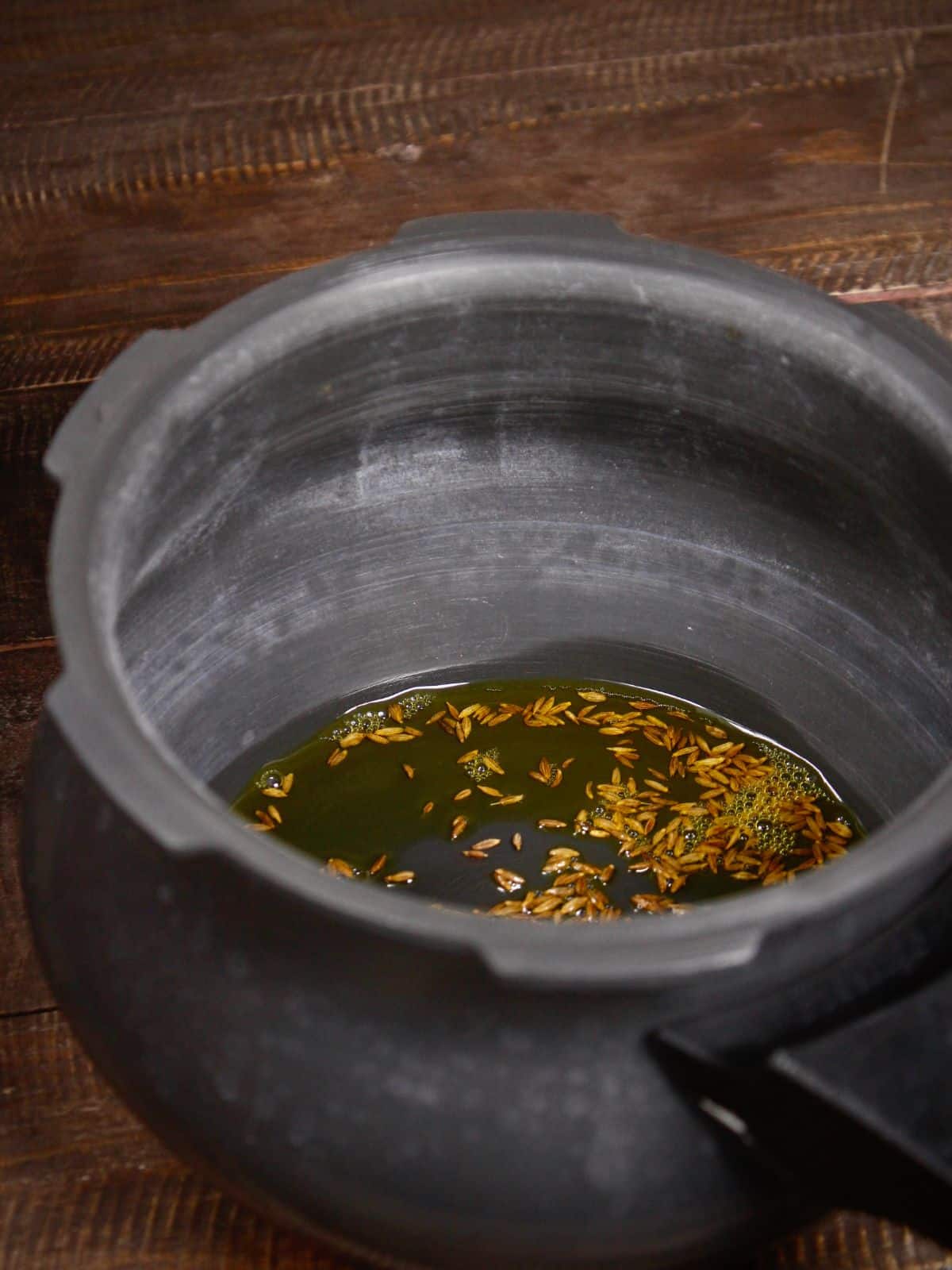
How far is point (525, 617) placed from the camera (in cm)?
134

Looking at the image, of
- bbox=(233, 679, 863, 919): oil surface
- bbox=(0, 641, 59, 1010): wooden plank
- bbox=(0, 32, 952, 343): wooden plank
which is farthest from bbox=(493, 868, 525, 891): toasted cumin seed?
bbox=(0, 32, 952, 343): wooden plank

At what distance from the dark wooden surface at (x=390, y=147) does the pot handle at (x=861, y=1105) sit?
0.81 meters

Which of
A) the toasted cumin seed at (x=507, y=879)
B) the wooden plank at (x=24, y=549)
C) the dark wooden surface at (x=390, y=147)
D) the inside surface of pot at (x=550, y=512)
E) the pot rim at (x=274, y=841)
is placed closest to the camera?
the pot rim at (x=274, y=841)

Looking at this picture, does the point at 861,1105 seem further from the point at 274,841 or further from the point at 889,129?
the point at 889,129

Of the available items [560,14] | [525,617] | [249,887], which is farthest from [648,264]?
[560,14]

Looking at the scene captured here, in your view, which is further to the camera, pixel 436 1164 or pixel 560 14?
pixel 560 14

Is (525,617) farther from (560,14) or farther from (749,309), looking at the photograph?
(560,14)

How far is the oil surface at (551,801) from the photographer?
1.19 metres

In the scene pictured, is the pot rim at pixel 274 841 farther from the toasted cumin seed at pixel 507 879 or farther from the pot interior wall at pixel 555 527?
the toasted cumin seed at pixel 507 879

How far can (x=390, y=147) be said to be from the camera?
5.95 ft

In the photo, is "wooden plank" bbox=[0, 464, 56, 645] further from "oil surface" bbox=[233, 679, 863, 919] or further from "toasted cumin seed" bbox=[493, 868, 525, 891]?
"toasted cumin seed" bbox=[493, 868, 525, 891]

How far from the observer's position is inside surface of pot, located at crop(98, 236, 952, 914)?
1051mm

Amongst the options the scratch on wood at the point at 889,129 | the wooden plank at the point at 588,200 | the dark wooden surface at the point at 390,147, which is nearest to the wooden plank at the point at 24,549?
Result: the dark wooden surface at the point at 390,147

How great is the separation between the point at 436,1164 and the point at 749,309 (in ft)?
1.96
